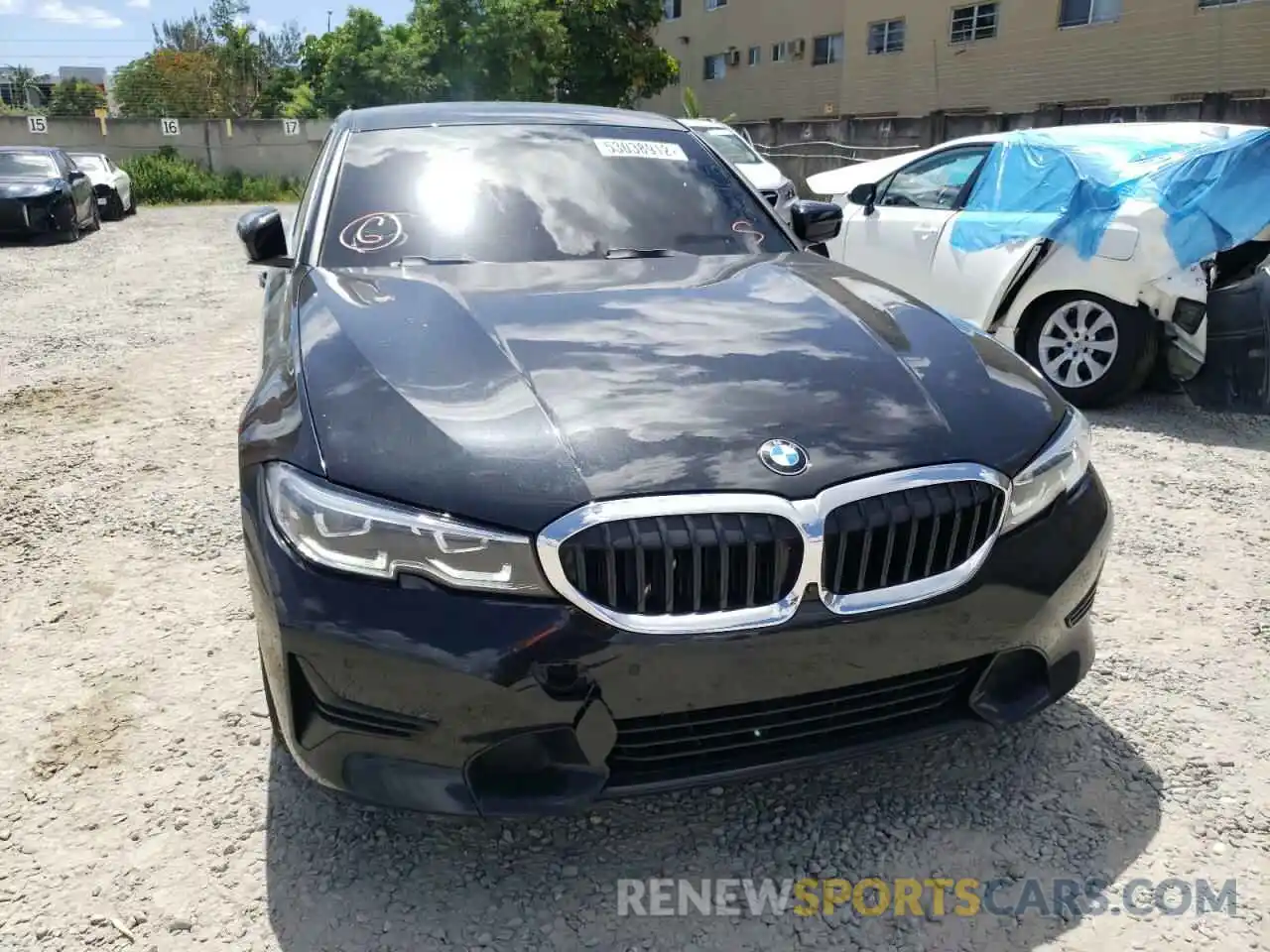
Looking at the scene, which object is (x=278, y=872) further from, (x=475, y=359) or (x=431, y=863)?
(x=475, y=359)

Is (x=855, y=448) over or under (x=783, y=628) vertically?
over

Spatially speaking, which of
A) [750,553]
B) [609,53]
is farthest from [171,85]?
[750,553]

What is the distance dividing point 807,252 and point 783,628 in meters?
1.89

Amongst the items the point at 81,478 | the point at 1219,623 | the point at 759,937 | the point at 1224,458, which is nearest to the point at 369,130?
the point at 81,478

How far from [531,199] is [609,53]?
3086 cm

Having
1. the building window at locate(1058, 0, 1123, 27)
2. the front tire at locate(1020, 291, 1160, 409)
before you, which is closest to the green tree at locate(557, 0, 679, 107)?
the building window at locate(1058, 0, 1123, 27)

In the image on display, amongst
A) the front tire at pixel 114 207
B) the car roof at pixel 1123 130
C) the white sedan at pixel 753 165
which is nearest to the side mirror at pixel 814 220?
the car roof at pixel 1123 130

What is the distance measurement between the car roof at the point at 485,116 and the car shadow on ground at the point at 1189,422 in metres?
3.10

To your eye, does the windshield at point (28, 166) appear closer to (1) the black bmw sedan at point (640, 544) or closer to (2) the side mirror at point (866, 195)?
(2) the side mirror at point (866, 195)

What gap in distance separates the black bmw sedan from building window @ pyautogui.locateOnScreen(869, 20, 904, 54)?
83.5ft

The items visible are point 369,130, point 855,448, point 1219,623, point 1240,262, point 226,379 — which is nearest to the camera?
point 855,448

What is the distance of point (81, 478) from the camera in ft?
15.0

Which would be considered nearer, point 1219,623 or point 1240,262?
point 1219,623

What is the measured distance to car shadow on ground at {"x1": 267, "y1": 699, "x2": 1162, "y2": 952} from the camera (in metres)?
2.00
